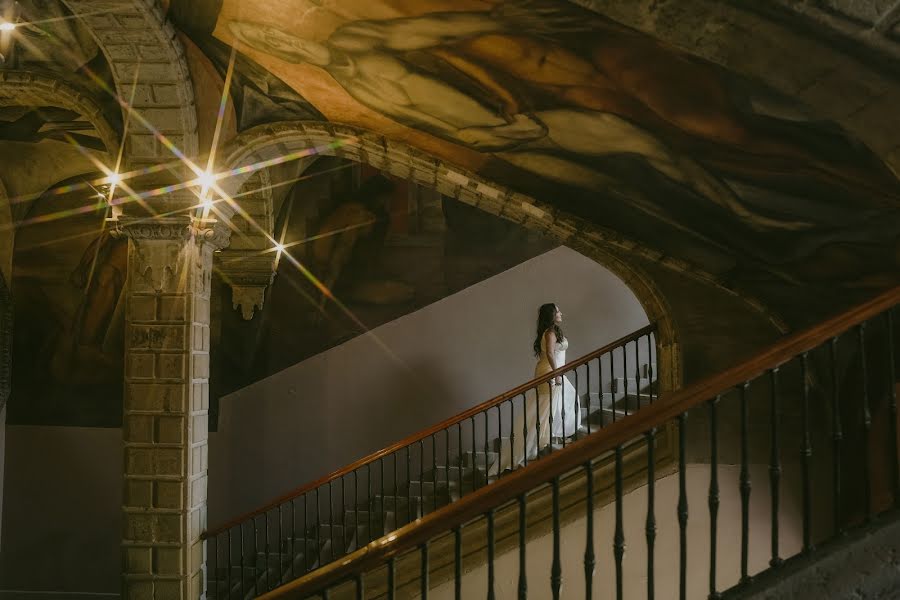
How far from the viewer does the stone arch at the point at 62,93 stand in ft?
15.3

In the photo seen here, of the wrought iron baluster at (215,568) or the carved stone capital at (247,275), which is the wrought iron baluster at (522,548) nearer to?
the wrought iron baluster at (215,568)

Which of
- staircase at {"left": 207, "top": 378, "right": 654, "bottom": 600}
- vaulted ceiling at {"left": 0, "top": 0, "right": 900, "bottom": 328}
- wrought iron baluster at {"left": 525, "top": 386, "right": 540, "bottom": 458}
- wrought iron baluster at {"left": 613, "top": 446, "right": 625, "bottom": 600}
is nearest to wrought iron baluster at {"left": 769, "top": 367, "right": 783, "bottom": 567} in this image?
wrought iron baluster at {"left": 613, "top": 446, "right": 625, "bottom": 600}

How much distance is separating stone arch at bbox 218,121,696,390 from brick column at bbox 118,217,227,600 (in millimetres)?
755

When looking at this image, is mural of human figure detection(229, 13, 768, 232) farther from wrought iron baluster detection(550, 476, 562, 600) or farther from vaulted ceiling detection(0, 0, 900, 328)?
wrought iron baluster detection(550, 476, 562, 600)

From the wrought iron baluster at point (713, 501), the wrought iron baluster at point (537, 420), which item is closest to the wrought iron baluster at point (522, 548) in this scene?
the wrought iron baluster at point (713, 501)

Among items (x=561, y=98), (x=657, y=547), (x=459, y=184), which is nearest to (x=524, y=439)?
(x=657, y=547)

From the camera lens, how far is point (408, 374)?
772 centimetres

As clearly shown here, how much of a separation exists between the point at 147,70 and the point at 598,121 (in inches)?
115

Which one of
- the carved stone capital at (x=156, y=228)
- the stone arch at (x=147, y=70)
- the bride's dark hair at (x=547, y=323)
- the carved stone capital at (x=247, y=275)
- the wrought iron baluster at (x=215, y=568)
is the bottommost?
the wrought iron baluster at (x=215, y=568)

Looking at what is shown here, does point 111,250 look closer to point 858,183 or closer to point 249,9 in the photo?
point 249,9

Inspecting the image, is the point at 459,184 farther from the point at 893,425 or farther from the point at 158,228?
the point at 893,425

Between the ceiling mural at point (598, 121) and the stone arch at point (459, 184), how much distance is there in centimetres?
11

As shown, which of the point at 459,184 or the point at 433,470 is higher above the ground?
the point at 459,184

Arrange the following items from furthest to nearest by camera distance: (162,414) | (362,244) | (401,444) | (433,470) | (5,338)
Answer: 1. (362,244)
2. (5,338)
3. (433,470)
4. (401,444)
5. (162,414)
